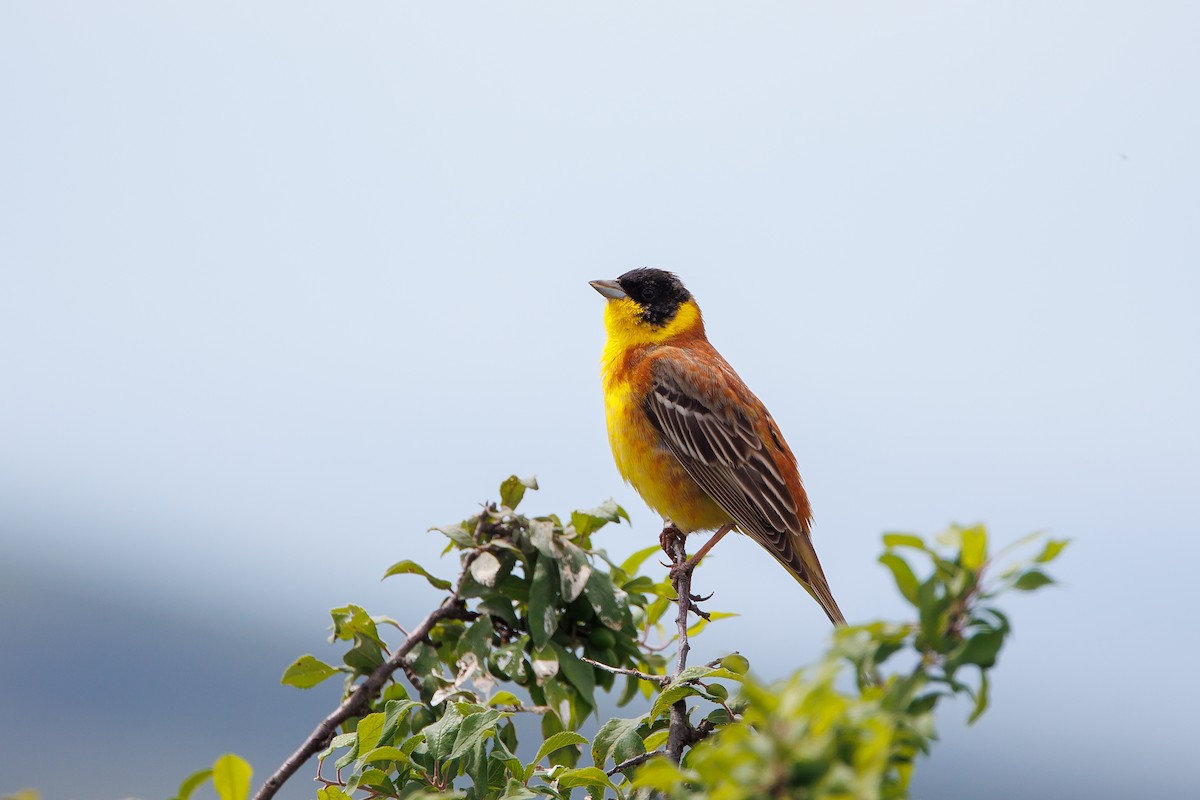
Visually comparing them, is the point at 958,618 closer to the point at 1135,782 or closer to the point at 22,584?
the point at 22,584

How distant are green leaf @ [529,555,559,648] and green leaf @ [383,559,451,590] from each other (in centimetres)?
37

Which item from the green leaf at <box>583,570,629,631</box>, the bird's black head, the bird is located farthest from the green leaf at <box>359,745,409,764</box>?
the bird's black head

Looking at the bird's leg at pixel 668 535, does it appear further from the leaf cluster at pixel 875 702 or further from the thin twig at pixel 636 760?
the leaf cluster at pixel 875 702

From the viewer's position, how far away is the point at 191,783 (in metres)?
1.85

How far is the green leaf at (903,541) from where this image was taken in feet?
5.04

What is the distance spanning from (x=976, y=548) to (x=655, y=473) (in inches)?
187

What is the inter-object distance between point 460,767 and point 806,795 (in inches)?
63.6

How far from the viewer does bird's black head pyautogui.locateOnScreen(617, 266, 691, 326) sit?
7090 millimetres

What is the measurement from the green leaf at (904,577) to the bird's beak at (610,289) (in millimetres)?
5672

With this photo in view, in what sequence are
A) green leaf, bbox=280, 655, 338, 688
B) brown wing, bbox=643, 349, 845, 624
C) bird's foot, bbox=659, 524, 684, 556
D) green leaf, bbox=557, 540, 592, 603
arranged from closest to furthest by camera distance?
1. green leaf, bbox=557, 540, 592, 603
2. green leaf, bbox=280, 655, 338, 688
3. brown wing, bbox=643, 349, 845, 624
4. bird's foot, bbox=659, 524, 684, 556

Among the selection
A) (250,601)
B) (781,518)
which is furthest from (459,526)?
(250,601)

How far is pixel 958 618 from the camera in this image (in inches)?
60.4

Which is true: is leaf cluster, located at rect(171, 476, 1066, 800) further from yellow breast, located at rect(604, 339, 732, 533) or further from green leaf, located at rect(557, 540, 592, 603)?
yellow breast, located at rect(604, 339, 732, 533)

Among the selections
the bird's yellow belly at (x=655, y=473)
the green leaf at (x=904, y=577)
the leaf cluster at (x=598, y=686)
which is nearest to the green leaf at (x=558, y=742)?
the leaf cluster at (x=598, y=686)
